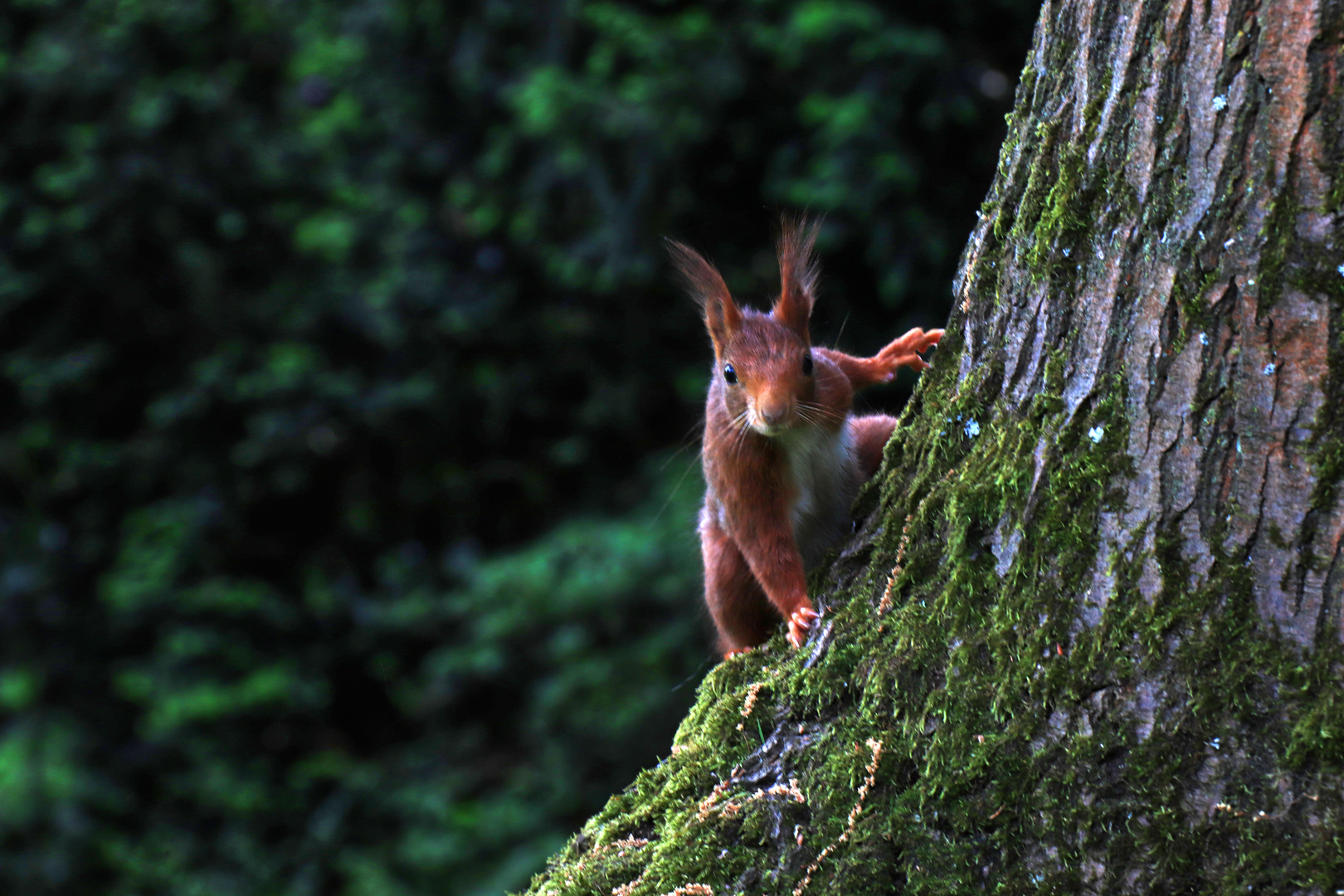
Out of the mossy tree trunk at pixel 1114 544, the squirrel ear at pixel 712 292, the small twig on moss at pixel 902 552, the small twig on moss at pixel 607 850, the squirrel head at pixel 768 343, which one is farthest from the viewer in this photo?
the squirrel ear at pixel 712 292

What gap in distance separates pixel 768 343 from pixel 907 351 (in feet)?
0.86

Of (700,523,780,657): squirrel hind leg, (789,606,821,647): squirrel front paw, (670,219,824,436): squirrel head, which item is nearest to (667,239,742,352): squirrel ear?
(670,219,824,436): squirrel head

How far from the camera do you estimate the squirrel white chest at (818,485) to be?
78.5 inches

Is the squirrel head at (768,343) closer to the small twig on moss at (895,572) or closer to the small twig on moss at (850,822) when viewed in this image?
the small twig on moss at (895,572)

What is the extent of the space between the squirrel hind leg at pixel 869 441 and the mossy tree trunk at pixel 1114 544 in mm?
682

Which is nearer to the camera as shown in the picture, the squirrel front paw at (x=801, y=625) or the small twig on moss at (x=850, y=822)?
the small twig on moss at (x=850, y=822)

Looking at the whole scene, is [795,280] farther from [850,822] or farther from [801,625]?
[850,822]

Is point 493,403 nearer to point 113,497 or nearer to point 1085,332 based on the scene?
point 113,497

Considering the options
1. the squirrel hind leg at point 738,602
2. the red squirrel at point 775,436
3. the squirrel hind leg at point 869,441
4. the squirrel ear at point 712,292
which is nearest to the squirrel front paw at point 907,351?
the red squirrel at point 775,436

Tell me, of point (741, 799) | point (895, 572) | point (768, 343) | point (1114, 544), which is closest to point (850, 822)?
point (741, 799)

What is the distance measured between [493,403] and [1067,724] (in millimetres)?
3324

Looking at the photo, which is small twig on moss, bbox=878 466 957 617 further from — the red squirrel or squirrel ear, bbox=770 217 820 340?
squirrel ear, bbox=770 217 820 340

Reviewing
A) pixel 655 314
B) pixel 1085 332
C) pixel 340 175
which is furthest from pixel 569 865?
pixel 340 175

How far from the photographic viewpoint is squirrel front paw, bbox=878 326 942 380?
→ 1993mm
